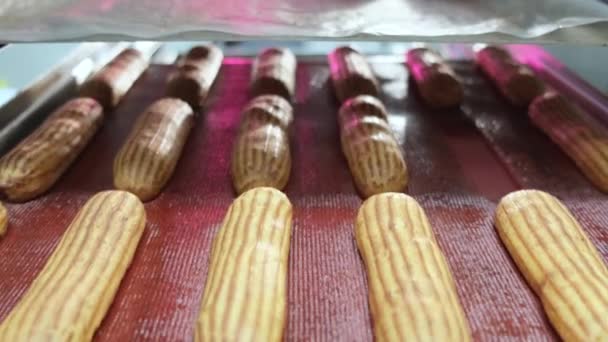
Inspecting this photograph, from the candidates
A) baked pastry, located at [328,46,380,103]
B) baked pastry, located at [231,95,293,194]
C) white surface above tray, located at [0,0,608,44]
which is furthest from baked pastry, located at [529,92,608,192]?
baked pastry, located at [231,95,293,194]

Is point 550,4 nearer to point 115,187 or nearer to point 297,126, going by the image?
point 297,126

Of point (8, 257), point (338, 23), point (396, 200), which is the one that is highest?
point (338, 23)

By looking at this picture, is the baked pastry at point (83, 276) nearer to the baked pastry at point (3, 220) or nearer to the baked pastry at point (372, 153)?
the baked pastry at point (3, 220)

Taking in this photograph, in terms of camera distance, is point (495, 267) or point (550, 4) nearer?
point (495, 267)

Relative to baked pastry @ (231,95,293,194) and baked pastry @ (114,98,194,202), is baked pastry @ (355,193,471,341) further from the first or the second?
baked pastry @ (114,98,194,202)

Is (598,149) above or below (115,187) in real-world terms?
above

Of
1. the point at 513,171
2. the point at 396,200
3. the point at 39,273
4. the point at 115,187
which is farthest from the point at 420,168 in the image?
the point at 39,273

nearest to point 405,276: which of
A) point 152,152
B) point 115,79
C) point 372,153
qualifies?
point 372,153

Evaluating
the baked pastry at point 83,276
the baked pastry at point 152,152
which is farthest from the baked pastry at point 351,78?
the baked pastry at point 83,276
